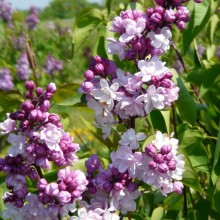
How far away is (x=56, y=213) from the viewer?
106cm

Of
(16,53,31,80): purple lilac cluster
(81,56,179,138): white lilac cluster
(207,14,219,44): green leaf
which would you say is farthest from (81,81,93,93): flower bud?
(16,53,31,80): purple lilac cluster

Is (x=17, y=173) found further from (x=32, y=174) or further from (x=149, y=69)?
(x=149, y=69)

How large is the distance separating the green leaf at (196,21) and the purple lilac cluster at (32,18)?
5.77 meters

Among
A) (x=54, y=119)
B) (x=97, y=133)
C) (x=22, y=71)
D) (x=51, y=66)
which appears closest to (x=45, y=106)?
(x=54, y=119)

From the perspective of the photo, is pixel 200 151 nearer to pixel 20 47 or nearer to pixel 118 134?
pixel 118 134

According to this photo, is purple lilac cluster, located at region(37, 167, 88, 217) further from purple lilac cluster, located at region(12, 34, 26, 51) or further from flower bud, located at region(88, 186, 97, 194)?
purple lilac cluster, located at region(12, 34, 26, 51)

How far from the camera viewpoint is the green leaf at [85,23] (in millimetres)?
1570

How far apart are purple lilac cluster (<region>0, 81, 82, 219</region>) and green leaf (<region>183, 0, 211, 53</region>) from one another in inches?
19.2

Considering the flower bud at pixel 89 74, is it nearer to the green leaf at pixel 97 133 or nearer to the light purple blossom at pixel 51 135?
the light purple blossom at pixel 51 135

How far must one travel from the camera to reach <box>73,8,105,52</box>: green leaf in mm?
1570

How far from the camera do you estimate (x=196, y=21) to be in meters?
1.48

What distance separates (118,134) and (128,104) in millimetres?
228

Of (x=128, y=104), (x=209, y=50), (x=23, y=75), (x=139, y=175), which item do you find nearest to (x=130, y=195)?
(x=139, y=175)

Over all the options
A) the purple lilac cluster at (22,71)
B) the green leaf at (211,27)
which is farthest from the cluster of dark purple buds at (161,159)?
the purple lilac cluster at (22,71)
